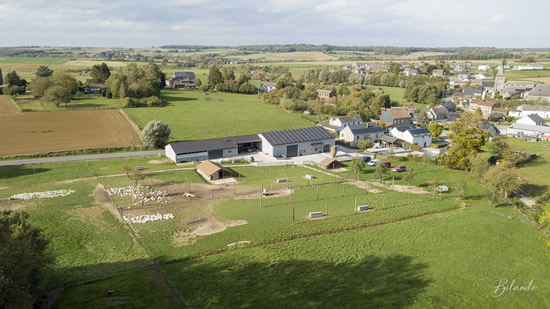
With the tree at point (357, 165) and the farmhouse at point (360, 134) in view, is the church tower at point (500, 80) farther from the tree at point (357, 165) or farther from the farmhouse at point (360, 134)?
the tree at point (357, 165)

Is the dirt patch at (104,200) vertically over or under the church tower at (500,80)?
under

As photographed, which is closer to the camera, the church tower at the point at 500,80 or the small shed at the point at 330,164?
the small shed at the point at 330,164

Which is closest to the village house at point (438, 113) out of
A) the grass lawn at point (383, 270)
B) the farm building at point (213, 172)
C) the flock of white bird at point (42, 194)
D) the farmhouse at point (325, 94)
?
the farmhouse at point (325, 94)

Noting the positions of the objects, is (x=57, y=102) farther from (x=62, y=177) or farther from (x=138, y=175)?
(x=138, y=175)

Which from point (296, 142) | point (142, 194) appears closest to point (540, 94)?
point (296, 142)

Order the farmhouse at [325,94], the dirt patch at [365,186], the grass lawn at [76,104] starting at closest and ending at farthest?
the dirt patch at [365,186] < the grass lawn at [76,104] < the farmhouse at [325,94]

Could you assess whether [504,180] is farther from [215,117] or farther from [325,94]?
[325,94]
